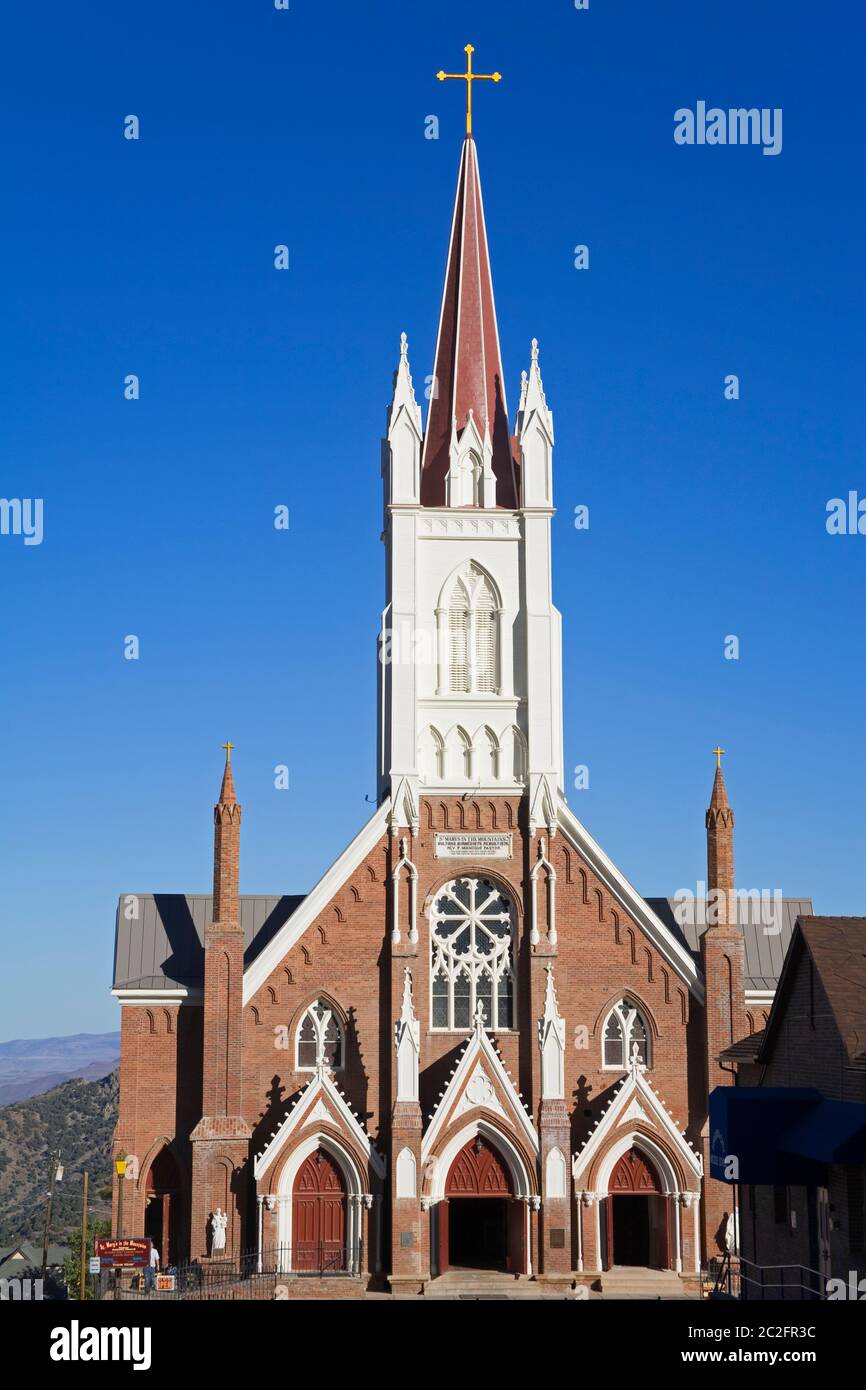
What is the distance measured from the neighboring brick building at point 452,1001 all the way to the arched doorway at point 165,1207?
0.09 metres

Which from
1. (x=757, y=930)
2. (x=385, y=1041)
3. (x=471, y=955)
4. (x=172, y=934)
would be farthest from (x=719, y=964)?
(x=172, y=934)

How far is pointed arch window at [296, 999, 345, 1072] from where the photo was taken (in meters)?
44.8

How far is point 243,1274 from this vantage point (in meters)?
42.2

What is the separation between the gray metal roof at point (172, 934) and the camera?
46844 millimetres

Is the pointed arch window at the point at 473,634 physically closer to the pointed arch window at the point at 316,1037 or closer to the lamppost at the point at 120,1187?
the pointed arch window at the point at 316,1037

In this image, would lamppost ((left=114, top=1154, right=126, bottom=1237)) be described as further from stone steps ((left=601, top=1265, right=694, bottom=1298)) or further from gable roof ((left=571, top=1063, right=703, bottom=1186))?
stone steps ((left=601, top=1265, right=694, bottom=1298))

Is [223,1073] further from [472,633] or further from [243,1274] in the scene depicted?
[472,633]

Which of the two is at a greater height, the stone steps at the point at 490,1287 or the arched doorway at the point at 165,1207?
the arched doorway at the point at 165,1207

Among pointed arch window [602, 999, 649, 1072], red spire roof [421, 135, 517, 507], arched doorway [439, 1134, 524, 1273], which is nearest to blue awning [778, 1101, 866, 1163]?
arched doorway [439, 1134, 524, 1273]

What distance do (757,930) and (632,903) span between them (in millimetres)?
6071

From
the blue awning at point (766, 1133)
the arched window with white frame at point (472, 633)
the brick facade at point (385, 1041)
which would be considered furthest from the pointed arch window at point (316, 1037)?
the blue awning at point (766, 1133)
